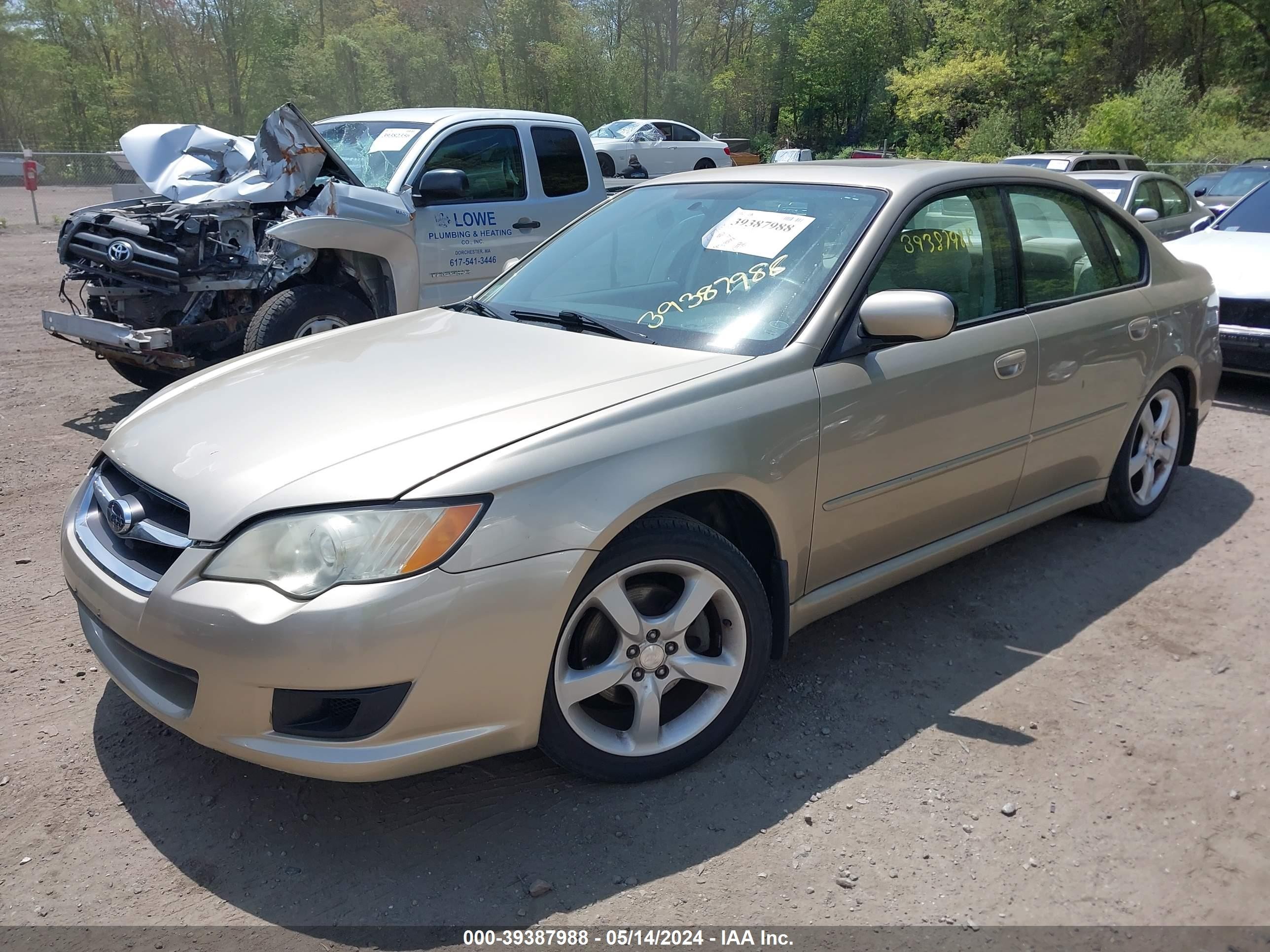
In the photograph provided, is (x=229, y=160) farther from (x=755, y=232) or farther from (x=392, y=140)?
(x=755, y=232)

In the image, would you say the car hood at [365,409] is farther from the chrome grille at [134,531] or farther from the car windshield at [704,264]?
A: the car windshield at [704,264]

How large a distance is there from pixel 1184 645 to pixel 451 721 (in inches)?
109

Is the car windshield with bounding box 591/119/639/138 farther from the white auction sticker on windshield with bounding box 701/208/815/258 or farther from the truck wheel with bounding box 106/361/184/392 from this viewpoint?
the white auction sticker on windshield with bounding box 701/208/815/258

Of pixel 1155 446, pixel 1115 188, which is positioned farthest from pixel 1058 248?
pixel 1115 188

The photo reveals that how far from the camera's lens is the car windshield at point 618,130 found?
27.1 m

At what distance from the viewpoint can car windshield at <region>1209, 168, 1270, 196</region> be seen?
49.5 ft

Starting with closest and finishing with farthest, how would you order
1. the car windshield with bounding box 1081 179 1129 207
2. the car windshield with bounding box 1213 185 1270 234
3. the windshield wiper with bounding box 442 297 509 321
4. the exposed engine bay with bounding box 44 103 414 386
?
1. the windshield wiper with bounding box 442 297 509 321
2. the exposed engine bay with bounding box 44 103 414 386
3. the car windshield with bounding box 1213 185 1270 234
4. the car windshield with bounding box 1081 179 1129 207

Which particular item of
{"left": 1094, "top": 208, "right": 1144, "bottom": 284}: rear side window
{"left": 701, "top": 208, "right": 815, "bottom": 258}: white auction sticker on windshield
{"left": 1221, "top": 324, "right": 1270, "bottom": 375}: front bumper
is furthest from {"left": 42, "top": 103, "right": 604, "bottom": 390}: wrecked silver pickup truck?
{"left": 1221, "top": 324, "right": 1270, "bottom": 375}: front bumper

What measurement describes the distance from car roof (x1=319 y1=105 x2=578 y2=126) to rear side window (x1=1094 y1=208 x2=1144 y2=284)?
4.22 m

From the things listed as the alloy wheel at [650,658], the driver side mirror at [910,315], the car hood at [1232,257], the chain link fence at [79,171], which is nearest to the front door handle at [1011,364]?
the driver side mirror at [910,315]

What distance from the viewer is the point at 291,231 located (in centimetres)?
620

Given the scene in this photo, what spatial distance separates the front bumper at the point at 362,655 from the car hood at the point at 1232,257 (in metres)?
5.86

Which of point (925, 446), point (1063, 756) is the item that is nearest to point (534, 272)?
point (925, 446)

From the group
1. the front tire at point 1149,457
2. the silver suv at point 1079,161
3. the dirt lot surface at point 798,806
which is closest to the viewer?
the dirt lot surface at point 798,806
